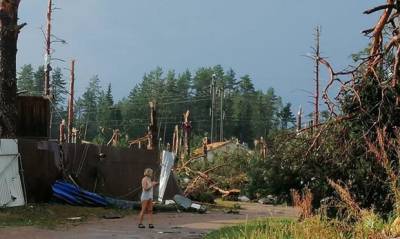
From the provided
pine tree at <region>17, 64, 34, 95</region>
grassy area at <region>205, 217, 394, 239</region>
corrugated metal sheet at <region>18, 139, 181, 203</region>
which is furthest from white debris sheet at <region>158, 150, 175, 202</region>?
pine tree at <region>17, 64, 34, 95</region>

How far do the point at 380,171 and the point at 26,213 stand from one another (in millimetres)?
10869

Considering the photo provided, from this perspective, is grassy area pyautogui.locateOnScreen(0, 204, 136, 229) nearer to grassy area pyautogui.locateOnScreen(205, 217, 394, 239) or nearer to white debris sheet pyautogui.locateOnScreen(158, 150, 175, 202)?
white debris sheet pyautogui.locateOnScreen(158, 150, 175, 202)

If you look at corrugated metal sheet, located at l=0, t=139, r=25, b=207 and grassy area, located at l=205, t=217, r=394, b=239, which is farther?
corrugated metal sheet, located at l=0, t=139, r=25, b=207

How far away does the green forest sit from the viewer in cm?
10200

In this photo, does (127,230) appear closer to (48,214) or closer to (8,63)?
(48,214)

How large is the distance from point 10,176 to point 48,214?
205 centimetres

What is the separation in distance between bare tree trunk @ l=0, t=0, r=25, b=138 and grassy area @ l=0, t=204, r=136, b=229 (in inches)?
122

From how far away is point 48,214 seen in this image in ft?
55.8

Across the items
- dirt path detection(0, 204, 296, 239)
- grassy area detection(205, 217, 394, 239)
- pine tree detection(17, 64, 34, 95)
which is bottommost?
dirt path detection(0, 204, 296, 239)

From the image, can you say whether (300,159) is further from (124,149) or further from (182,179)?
(182,179)

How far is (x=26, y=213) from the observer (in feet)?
55.0

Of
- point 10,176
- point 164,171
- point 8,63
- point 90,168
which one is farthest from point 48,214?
point 164,171

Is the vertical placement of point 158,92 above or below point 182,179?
above

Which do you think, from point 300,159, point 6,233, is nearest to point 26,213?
point 6,233
